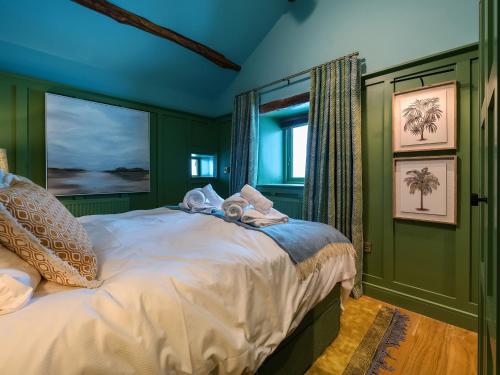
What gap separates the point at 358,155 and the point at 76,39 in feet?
→ 10.6

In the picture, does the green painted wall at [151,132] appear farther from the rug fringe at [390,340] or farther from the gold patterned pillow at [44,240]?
the rug fringe at [390,340]

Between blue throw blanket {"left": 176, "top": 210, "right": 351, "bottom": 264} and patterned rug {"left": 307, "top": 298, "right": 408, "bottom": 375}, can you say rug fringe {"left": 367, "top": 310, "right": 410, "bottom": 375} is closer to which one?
patterned rug {"left": 307, "top": 298, "right": 408, "bottom": 375}

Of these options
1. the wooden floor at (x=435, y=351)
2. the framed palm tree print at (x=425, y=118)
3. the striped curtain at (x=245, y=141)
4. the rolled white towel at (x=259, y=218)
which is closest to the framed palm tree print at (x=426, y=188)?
the framed palm tree print at (x=425, y=118)

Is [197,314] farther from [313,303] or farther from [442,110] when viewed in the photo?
[442,110]

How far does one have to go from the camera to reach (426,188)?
2031 millimetres

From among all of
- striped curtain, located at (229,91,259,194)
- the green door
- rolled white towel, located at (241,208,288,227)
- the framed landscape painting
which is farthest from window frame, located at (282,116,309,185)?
the green door

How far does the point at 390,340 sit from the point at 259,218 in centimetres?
125

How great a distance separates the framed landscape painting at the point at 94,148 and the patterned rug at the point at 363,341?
286 centimetres

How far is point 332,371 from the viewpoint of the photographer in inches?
55.4

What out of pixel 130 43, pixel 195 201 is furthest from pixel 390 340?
pixel 130 43

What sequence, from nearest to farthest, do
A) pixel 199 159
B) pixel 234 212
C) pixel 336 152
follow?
pixel 234 212 → pixel 336 152 → pixel 199 159

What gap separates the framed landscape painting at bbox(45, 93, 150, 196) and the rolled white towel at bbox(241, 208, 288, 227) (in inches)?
85.1

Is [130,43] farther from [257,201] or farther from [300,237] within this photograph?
[300,237]

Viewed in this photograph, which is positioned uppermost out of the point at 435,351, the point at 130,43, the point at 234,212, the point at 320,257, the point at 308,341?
the point at 130,43
